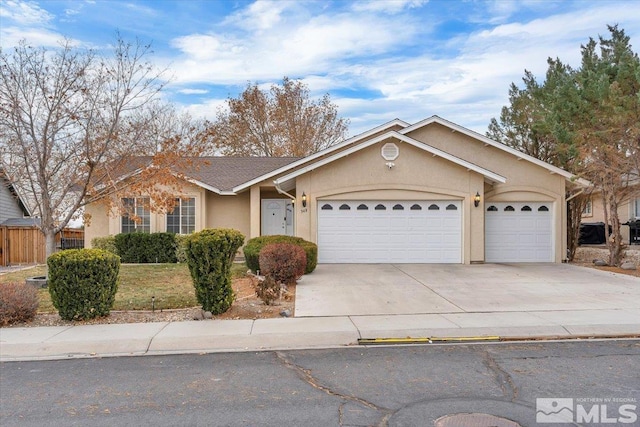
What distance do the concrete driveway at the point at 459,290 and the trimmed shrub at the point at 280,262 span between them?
0.47m

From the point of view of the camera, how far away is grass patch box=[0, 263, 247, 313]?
10344mm

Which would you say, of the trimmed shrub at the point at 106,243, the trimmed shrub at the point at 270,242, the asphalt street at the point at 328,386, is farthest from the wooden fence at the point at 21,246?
the asphalt street at the point at 328,386

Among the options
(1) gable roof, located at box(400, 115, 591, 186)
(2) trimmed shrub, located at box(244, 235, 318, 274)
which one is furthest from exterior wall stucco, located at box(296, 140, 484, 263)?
(2) trimmed shrub, located at box(244, 235, 318, 274)

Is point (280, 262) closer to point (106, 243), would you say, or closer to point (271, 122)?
point (106, 243)

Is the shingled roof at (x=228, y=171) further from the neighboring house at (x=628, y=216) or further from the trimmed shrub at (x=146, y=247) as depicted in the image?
the neighboring house at (x=628, y=216)

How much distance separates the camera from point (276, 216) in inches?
812

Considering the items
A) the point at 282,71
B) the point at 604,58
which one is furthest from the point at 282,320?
the point at 282,71

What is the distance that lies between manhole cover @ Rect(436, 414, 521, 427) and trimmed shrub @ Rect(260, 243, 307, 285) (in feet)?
25.2

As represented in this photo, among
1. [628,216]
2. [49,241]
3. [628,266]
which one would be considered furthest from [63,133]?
[628,216]

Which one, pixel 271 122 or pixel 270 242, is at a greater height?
pixel 271 122

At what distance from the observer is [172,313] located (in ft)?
31.5

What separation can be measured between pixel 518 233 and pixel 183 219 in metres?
13.2

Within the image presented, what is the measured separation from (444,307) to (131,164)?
32.9ft

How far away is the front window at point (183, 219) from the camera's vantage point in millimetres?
19531
